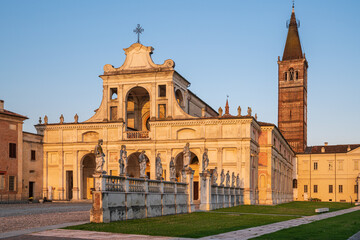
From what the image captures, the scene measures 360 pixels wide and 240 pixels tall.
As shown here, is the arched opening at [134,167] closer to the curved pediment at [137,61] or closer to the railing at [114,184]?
the curved pediment at [137,61]

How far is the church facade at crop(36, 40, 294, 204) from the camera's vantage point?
48.2m

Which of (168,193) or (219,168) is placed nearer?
(168,193)

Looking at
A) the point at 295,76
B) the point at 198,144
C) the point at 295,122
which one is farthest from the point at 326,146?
the point at 198,144

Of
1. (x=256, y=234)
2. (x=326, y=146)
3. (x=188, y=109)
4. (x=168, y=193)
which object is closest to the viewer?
(x=256, y=234)

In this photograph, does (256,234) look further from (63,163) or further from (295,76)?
(295,76)

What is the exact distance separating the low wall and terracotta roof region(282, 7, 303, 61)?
7752 cm

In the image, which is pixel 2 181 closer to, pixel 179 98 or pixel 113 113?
pixel 113 113

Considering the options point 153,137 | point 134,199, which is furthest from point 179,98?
point 134,199

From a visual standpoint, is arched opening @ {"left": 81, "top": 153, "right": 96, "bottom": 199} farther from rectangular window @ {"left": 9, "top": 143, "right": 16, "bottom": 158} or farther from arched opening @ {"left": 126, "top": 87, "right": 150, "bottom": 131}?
rectangular window @ {"left": 9, "top": 143, "right": 16, "bottom": 158}

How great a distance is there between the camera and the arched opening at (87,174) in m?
53.8

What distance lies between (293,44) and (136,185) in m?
86.1

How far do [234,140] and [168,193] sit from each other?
22988 millimetres

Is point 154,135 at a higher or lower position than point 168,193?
higher

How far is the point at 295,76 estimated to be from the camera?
99.2 metres
